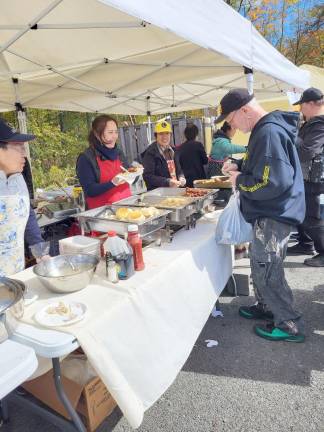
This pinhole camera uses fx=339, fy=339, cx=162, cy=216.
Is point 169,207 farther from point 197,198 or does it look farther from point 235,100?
point 235,100

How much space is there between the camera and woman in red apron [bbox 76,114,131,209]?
2.72 m

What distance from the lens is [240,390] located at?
205 centimetres

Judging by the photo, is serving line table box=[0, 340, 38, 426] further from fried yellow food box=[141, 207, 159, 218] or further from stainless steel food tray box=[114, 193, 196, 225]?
stainless steel food tray box=[114, 193, 196, 225]

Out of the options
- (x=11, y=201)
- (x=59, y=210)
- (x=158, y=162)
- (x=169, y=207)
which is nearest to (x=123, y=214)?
(x=169, y=207)

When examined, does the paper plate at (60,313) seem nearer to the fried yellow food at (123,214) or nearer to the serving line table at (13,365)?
the serving line table at (13,365)

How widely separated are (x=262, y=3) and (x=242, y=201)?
18.4m

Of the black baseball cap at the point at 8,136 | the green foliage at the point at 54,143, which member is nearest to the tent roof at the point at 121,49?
the black baseball cap at the point at 8,136

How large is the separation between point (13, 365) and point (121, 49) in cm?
342

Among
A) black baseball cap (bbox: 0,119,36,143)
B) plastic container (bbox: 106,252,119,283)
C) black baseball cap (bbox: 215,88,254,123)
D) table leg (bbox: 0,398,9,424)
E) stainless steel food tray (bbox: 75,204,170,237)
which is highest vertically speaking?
black baseball cap (bbox: 215,88,254,123)

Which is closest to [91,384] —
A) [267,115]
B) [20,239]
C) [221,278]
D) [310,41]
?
[20,239]

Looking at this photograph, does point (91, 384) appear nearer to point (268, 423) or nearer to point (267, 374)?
point (268, 423)

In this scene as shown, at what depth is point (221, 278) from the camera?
2436 mm

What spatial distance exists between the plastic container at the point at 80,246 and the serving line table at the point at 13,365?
74 centimetres

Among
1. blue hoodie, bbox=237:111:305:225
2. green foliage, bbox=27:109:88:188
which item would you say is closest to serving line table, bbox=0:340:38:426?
blue hoodie, bbox=237:111:305:225
